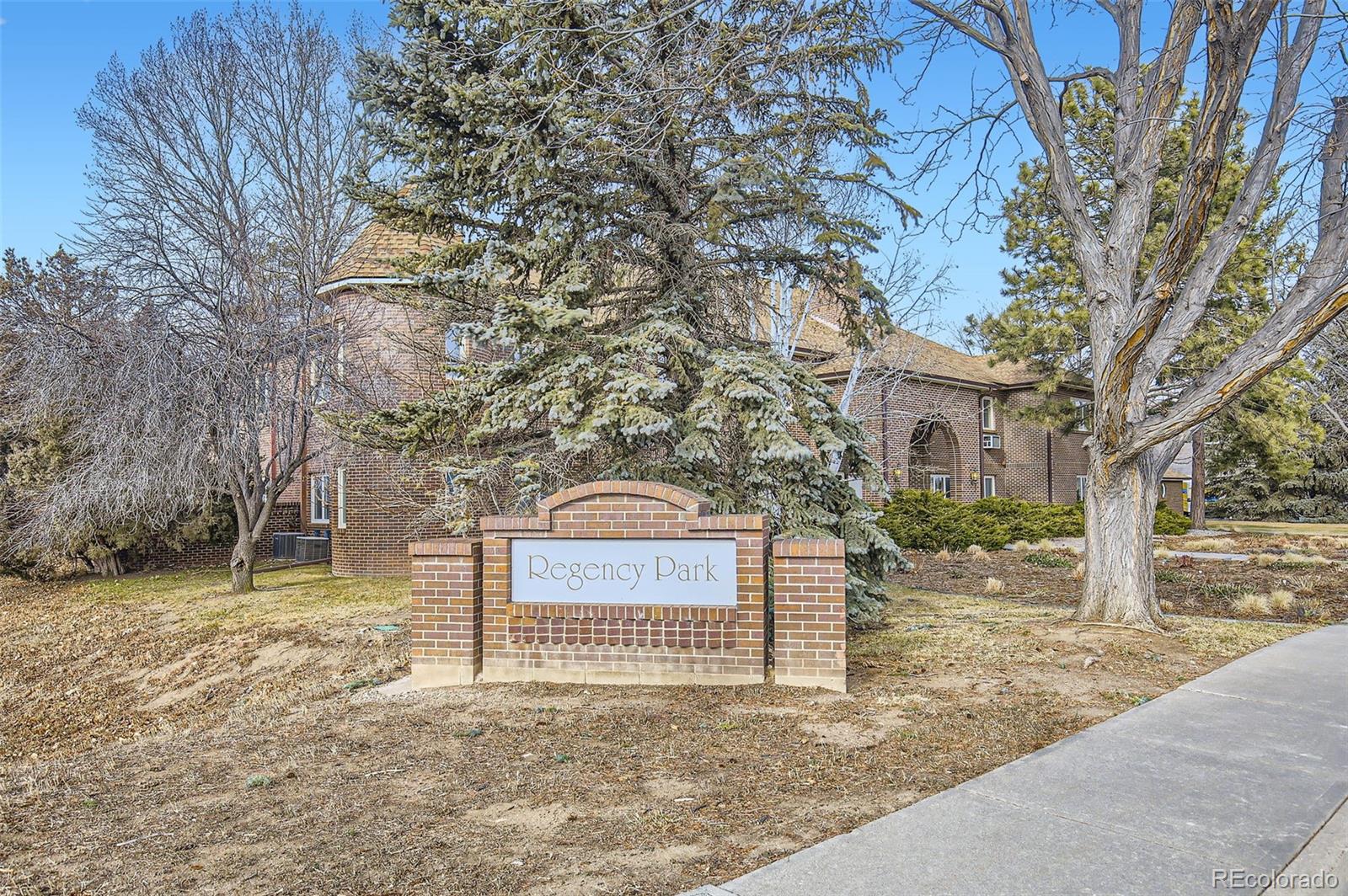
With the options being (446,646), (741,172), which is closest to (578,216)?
(741,172)

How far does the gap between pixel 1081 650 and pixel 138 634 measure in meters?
12.9

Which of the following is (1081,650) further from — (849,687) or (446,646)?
(446,646)

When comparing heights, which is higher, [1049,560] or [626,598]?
[626,598]

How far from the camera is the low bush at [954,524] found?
21.5 meters

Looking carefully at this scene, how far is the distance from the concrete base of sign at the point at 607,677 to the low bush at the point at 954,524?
1492cm

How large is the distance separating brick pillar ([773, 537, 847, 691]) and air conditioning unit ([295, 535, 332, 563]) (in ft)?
60.1

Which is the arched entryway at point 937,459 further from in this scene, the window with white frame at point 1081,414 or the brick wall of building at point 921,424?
the window with white frame at point 1081,414

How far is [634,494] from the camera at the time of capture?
23.2 feet

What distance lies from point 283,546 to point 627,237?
17.0 meters

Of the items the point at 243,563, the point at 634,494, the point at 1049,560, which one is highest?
the point at 634,494

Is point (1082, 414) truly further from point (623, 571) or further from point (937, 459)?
point (623, 571)

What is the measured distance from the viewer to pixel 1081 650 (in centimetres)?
793

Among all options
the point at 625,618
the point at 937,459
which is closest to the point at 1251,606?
the point at 625,618

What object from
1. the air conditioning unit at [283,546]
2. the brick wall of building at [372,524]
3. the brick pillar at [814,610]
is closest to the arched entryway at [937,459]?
the brick wall of building at [372,524]
